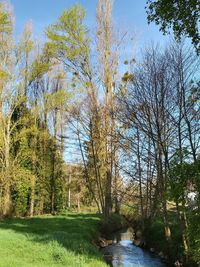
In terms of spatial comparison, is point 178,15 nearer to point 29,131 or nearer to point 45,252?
point 45,252

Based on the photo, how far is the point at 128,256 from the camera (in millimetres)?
17000

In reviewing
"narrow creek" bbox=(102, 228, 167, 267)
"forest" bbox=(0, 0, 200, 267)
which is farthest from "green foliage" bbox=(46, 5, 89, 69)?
"narrow creek" bbox=(102, 228, 167, 267)

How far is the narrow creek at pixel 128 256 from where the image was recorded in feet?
49.3

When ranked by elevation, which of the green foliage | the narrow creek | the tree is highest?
the green foliage

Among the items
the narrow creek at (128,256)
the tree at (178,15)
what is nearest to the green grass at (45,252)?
the narrow creek at (128,256)

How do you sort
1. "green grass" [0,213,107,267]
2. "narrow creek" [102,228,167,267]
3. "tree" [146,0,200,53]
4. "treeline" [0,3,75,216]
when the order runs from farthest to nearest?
"treeline" [0,3,75,216] → "narrow creek" [102,228,167,267] → "green grass" [0,213,107,267] → "tree" [146,0,200,53]

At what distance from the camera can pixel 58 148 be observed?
3731 centimetres

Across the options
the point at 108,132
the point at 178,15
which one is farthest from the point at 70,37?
the point at 178,15

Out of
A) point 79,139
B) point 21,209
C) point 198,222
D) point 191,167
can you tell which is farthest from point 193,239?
point 21,209

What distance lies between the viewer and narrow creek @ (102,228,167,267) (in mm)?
15031

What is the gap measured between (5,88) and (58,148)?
11.4m

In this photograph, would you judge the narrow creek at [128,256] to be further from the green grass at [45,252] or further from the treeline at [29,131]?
the treeline at [29,131]

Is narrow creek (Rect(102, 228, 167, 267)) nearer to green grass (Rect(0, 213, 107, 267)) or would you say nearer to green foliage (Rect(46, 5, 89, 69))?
green grass (Rect(0, 213, 107, 267))

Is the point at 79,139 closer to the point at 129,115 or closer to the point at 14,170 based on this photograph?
the point at 14,170
